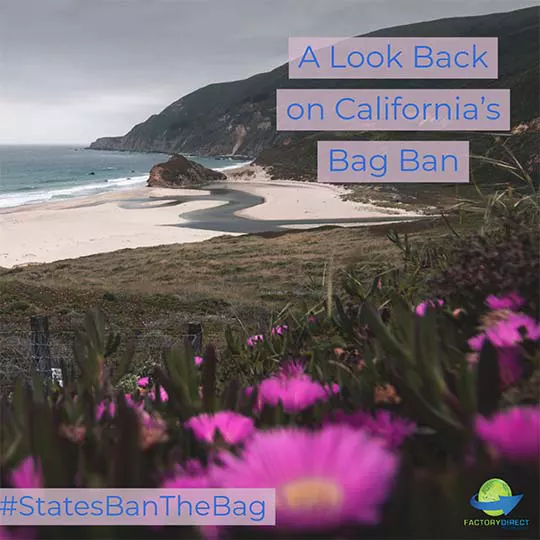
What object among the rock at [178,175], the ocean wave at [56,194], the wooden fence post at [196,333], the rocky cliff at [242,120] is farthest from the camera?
the rocky cliff at [242,120]

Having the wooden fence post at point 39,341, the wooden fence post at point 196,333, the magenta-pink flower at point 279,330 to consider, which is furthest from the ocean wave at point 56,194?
the magenta-pink flower at point 279,330

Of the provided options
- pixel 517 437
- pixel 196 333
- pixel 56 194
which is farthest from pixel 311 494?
pixel 56 194

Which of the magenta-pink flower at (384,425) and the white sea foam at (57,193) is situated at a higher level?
the white sea foam at (57,193)

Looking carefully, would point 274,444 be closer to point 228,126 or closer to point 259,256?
point 259,256

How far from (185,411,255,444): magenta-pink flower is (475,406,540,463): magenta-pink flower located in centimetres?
20

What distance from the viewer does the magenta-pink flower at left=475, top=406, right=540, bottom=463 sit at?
34 cm

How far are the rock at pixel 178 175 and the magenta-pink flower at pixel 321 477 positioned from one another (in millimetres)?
52345

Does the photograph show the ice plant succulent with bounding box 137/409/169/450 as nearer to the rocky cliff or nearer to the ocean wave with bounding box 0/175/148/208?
the ocean wave with bounding box 0/175/148/208

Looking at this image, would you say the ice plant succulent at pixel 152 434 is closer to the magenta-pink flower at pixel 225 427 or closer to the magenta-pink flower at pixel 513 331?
the magenta-pink flower at pixel 225 427

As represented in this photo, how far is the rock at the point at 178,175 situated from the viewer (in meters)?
51.9

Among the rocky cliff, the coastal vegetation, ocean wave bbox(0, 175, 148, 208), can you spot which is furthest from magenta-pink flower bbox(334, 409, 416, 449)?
the rocky cliff

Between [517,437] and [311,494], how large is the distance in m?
0.13

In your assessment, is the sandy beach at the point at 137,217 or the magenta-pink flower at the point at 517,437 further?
the sandy beach at the point at 137,217

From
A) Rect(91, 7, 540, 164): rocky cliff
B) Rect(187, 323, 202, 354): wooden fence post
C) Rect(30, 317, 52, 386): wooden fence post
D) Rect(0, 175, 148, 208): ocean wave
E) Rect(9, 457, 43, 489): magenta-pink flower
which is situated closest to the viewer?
Rect(9, 457, 43, 489): magenta-pink flower
